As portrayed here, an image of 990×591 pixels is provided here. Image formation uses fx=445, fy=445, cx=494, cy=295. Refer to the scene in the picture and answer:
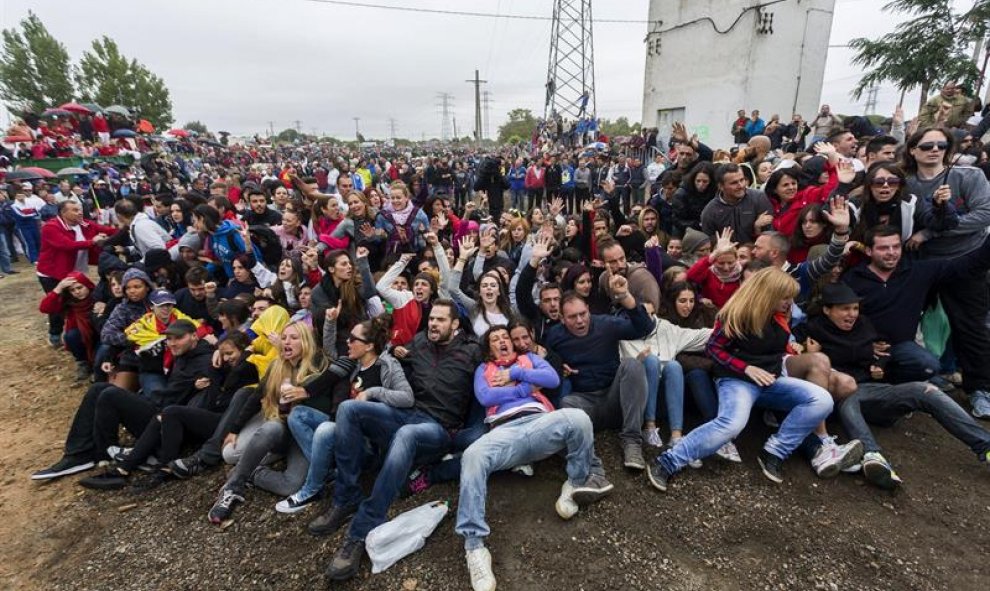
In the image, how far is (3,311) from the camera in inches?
360

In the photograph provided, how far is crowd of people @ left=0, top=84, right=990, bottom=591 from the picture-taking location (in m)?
3.51

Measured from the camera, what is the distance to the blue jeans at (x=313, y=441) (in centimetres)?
364

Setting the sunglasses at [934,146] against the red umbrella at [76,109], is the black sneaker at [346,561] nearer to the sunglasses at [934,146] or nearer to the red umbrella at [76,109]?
the sunglasses at [934,146]

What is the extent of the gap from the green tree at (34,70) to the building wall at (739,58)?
5208 centimetres

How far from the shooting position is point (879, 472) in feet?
10.8

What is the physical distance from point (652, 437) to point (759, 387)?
3.23ft

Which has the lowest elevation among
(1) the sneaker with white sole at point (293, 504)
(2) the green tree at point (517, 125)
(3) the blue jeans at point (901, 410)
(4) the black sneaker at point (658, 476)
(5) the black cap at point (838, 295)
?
(1) the sneaker with white sole at point (293, 504)

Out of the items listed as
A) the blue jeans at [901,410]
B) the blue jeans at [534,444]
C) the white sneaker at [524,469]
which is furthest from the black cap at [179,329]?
the blue jeans at [901,410]

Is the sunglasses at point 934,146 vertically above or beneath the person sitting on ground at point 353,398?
above

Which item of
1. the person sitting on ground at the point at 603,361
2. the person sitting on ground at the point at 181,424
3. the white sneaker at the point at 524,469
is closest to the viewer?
the white sneaker at the point at 524,469

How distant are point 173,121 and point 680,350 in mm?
59337

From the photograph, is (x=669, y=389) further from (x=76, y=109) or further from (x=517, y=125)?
(x=517, y=125)

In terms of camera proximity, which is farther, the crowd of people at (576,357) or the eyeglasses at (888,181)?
the eyeglasses at (888,181)

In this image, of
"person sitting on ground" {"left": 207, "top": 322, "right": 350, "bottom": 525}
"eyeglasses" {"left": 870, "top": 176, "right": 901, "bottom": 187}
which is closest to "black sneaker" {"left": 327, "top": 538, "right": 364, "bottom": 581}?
"person sitting on ground" {"left": 207, "top": 322, "right": 350, "bottom": 525}
